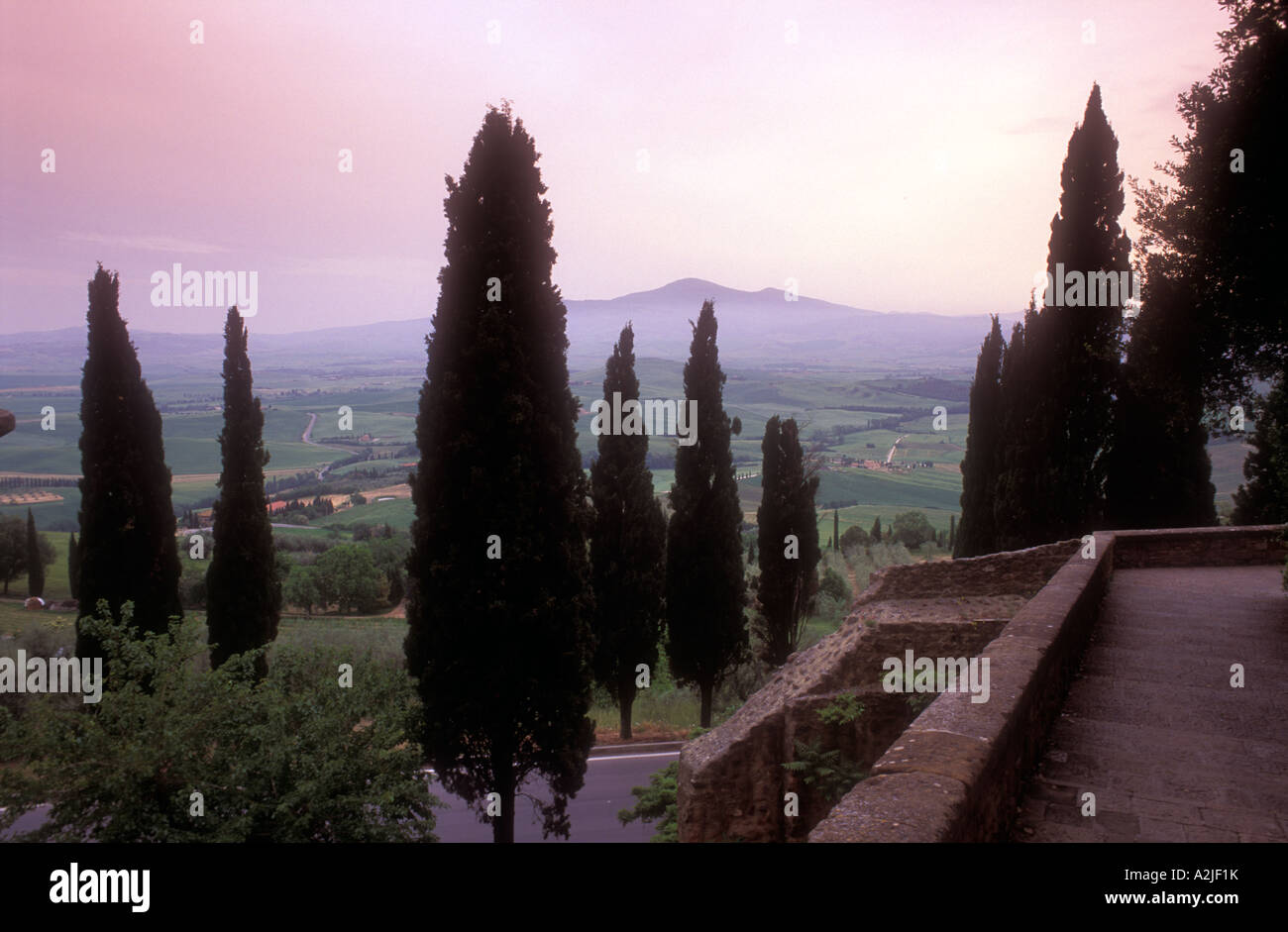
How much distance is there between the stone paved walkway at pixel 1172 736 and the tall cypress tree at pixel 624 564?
1295cm

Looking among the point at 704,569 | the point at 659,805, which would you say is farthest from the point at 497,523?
the point at 704,569

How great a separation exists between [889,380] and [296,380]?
148877 mm

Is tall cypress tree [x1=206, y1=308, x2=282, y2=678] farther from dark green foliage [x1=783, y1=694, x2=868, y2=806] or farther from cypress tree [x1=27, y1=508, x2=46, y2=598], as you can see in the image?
cypress tree [x1=27, y1=508, x2=46, y2=598]

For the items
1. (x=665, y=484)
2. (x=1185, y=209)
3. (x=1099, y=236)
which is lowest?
(x=665, y=484)

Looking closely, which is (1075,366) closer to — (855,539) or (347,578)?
(347,578)

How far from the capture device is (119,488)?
17781 millimetres

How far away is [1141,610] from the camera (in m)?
8.88

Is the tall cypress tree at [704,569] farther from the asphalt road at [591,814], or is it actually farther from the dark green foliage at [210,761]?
the dark green foliage at [210,761]

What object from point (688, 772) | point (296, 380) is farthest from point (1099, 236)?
point (296, 380)

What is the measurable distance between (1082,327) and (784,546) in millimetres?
9940

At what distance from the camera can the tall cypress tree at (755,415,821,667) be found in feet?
76.5

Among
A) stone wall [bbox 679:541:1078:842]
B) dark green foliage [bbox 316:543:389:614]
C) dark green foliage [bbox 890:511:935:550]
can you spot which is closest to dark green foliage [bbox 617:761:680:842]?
stone wall [bbox 679:541:1078:842]

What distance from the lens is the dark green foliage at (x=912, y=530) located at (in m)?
62.6
